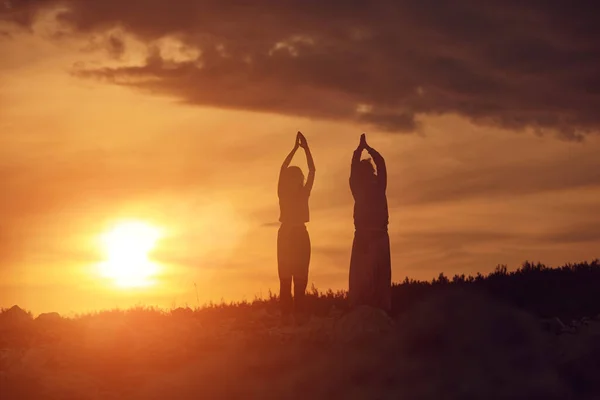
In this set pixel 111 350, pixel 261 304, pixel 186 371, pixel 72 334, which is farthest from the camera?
pixel 261 304

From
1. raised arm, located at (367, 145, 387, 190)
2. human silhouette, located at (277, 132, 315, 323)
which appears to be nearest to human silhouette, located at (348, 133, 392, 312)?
raised arm, located at (367, 145, 387, 190)

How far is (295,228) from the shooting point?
21.8 meters

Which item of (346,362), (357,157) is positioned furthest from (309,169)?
(346,362)

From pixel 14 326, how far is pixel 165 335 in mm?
5366

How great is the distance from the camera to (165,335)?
18969mm

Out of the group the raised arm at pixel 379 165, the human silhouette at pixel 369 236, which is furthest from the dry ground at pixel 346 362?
the raised arm at pixel 379 165

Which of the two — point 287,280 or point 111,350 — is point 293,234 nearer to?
point 287,280

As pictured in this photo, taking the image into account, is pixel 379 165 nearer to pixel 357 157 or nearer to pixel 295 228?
pixel 357 157

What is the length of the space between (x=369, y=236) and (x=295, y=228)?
1.74 m

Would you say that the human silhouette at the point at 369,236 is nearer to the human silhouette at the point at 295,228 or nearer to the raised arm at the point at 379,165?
the raised arm at the point at 379,165

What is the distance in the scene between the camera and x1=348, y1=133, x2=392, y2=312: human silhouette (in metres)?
20.7

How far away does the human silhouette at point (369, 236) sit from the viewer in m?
20.7

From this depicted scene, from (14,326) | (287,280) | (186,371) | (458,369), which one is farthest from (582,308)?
(14,326)

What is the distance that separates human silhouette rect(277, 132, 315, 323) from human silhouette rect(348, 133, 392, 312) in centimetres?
112
